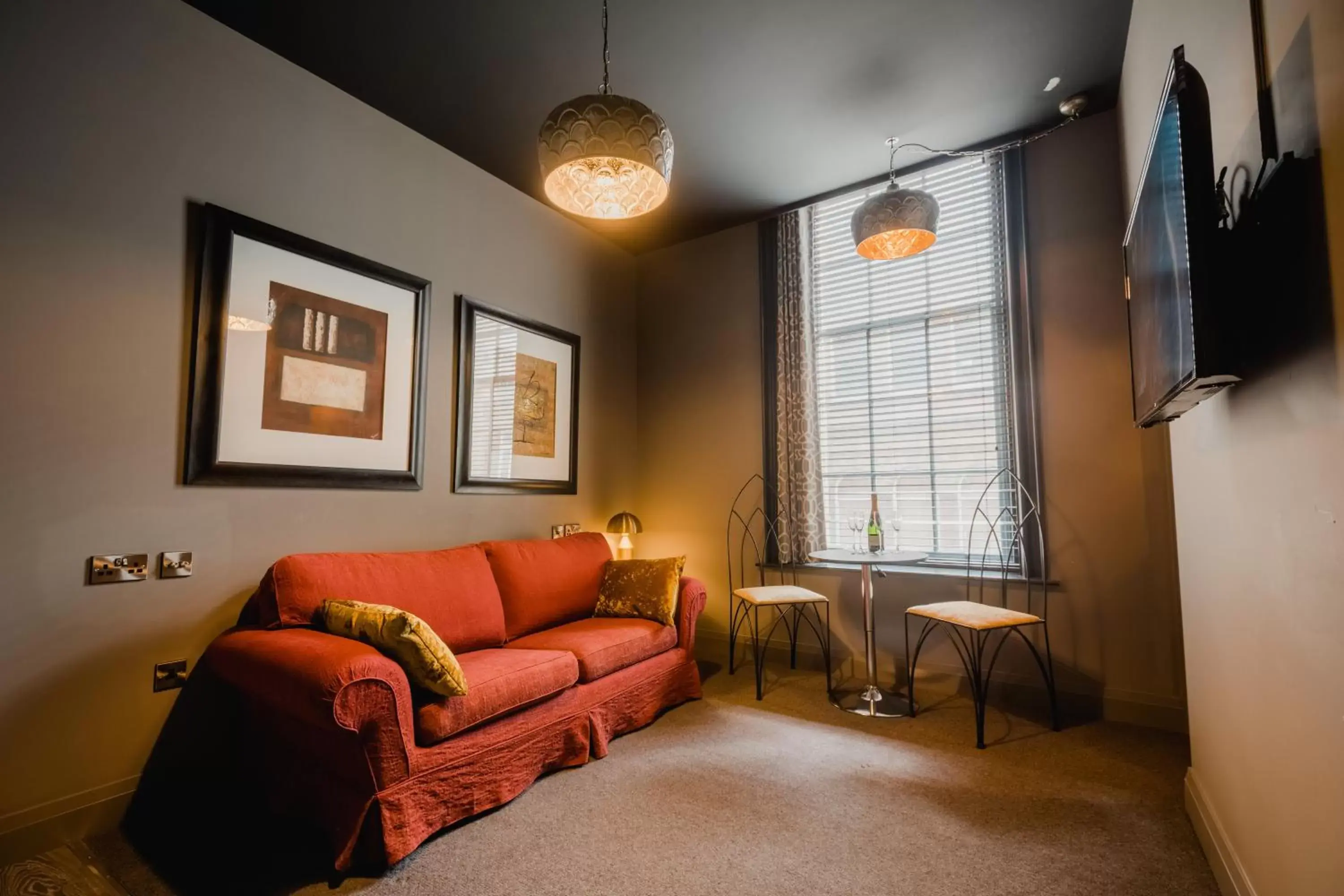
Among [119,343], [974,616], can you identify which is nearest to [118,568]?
[119,343]

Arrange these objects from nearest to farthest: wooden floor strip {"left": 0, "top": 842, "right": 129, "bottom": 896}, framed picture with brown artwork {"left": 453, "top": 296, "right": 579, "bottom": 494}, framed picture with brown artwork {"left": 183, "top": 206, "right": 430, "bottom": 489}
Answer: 1. wooden floor strip {"left": 0, "top": 842, "right": 129, "bottom": 896}
2. framed picture with brown artwork {"left": 183, "top": 206, "right": 430, "bottom": 489}
3. framed picture with brown artwork {"left": 453, "top": 296, "right": 579, "bottom": 494}

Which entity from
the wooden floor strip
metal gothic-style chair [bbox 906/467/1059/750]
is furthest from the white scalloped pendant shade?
the wooden floor strip

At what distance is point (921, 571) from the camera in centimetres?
366

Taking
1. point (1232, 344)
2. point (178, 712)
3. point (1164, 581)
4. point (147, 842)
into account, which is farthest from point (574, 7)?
point (1164, 581)

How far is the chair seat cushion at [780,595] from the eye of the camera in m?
3.45

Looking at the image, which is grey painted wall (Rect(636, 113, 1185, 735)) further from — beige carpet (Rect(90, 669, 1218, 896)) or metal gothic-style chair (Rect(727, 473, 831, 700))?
beige carpet (Rect(90, 669, 1218, 896))

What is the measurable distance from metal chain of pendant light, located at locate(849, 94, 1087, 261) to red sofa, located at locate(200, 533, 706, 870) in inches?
81.5

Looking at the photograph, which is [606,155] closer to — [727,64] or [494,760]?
[727,64]

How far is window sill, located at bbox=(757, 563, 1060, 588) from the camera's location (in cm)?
340

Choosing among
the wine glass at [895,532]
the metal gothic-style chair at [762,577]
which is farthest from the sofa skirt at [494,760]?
the wine glass at [895,532]

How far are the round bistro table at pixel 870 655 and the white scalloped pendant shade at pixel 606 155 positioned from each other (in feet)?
6.77

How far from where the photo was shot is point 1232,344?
1287 mm

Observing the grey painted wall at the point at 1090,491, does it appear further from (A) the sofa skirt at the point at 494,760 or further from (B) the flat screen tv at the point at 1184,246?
(B) the flat screen tv at the point at 1184,246

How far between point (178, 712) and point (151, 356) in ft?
4.42
